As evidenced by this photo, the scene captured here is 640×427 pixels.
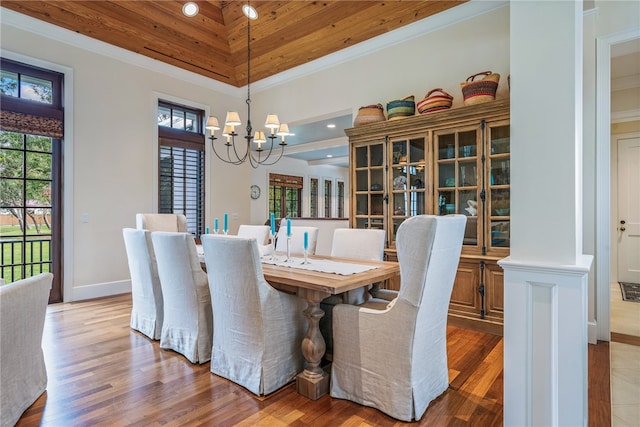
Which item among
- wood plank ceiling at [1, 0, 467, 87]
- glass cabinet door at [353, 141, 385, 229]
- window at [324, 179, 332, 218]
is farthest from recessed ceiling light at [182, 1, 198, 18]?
window at [324, 179, 332, 218]

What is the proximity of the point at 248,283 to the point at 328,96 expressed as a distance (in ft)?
11.6

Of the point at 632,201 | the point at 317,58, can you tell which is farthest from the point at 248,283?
the point at 632,201

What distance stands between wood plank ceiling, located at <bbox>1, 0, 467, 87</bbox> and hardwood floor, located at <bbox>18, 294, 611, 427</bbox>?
3.53 metres

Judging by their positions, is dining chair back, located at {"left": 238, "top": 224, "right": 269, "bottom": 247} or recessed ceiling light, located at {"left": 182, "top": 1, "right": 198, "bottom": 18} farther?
recessed ceiling light, located at {"left": 182, "top": 1, "right": 198, "bottom": 18}

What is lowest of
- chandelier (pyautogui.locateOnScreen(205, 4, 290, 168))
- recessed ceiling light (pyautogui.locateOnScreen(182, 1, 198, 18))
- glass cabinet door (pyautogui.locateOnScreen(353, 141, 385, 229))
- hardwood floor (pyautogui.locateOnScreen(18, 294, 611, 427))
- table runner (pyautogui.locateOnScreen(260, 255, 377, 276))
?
hardwood floor (pyautogui.locateOnScreen(18, 294, 611, 427))

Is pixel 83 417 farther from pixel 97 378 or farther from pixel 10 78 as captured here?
pixel 10 78

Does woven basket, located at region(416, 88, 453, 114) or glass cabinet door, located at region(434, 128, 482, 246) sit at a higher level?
woven basket, located at region(416, 88, 453, 114)

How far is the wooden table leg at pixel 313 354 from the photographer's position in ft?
6.78

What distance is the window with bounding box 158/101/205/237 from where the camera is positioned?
514cm

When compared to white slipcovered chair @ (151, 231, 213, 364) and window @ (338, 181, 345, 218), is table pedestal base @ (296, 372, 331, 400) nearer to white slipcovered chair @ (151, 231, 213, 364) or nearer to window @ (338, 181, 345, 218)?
white slipcovered chair @ (151, 231, 213, 364)

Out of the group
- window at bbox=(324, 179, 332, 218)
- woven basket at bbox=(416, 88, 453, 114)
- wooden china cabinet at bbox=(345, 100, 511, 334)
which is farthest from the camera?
window at bbox=(324, 179, 332, 218)

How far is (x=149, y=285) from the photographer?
299cm

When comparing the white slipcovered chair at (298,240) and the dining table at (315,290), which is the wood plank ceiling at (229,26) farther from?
the dining table at (315,290)

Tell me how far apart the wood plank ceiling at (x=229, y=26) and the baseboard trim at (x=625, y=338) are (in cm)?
352
